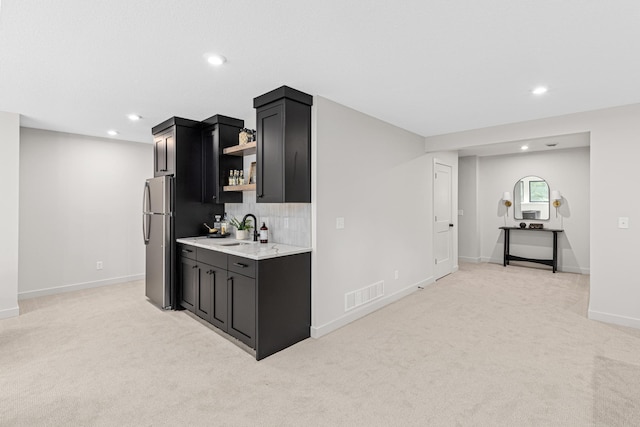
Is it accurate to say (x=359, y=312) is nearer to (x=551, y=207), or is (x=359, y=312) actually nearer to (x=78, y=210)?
(x=78, y=210)

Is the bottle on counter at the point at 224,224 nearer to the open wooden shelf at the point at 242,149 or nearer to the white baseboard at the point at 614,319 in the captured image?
the open wooden shelf at the point at 242,149

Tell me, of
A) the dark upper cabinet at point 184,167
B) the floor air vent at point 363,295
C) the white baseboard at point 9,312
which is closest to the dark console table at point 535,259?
the floor air vent at point 363,295

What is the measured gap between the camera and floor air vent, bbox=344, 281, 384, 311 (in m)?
3.53

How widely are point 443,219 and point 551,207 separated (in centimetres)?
239

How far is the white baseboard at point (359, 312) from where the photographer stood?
3.18 metres

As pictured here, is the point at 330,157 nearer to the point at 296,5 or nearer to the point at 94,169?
the point at 296,5

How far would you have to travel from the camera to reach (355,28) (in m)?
1.96

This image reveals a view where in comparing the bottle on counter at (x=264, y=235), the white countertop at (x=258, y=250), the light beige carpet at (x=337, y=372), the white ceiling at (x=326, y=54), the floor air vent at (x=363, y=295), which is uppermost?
the white ceiling at (x=326, y=54)

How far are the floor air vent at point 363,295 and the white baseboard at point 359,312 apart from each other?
0.06 meters

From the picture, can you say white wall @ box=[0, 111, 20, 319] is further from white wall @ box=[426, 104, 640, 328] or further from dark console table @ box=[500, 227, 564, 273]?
dark console table @ box=[500, 227, 564, 273]

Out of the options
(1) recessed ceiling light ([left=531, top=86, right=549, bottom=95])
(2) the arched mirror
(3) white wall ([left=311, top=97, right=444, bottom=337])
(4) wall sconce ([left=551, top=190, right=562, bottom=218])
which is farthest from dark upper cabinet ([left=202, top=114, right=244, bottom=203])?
(4) wall sconce ([left=551, top=190, right=562, bottom=218])

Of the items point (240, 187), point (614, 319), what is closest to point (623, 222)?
point (614, 319)

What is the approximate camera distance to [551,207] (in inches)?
244

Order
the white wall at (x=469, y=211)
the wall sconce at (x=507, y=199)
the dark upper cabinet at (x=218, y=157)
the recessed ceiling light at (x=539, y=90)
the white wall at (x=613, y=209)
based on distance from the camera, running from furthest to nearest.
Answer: the white wall at (x=469, y=211), the wall sconce at (x=507, y=199), the dark upper cabinet at (x=218, y=157), the white wall at (x=613, y=209), the recessed ceiling light at (x=539, y=90)
